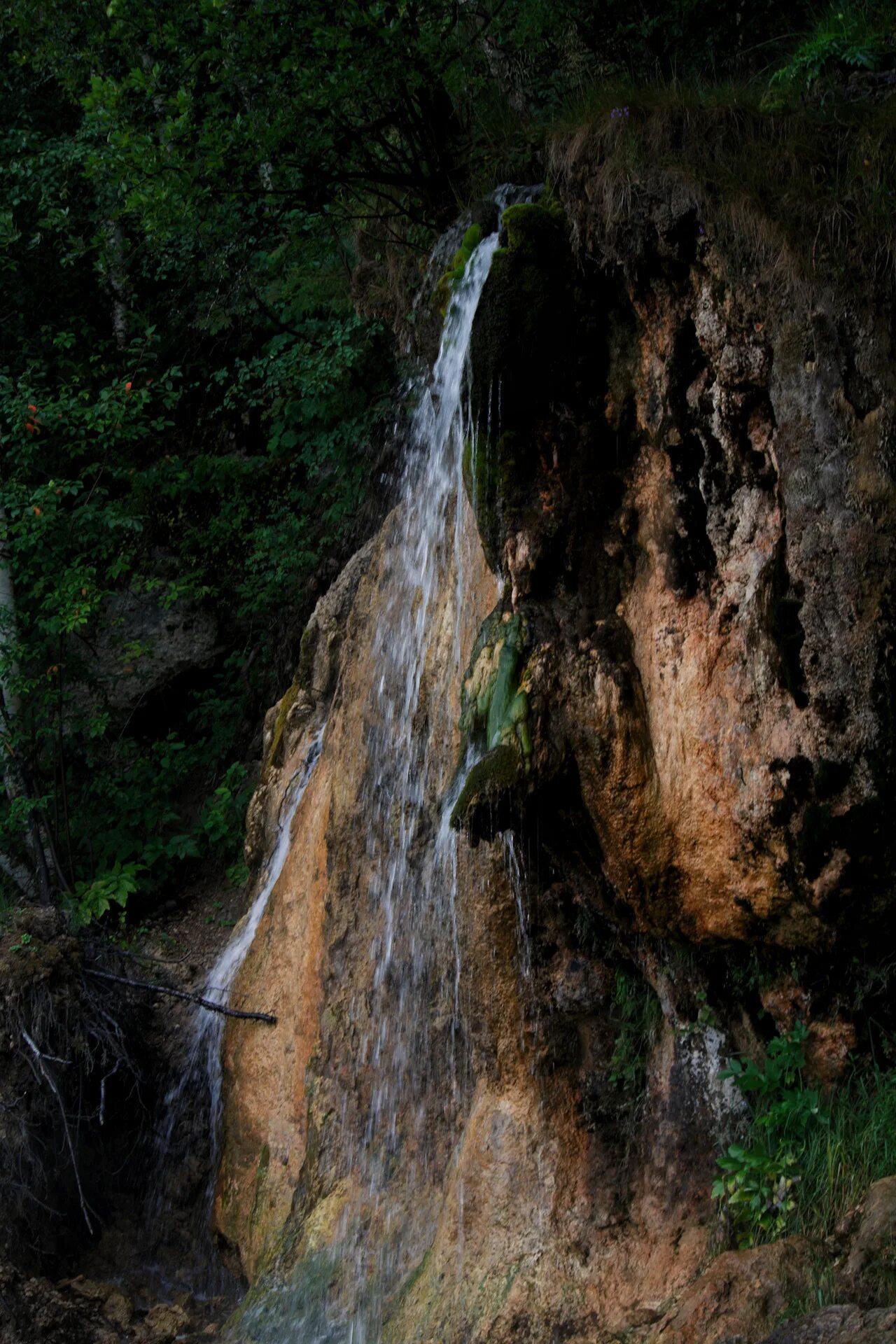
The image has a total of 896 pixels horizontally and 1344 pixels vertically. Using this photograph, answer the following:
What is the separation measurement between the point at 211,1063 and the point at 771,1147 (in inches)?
163

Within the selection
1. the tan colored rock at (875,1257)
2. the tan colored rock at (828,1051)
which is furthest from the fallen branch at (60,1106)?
the tan colored rock at (875,1257)

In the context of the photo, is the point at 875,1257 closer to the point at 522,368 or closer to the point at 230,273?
the point at 522,368

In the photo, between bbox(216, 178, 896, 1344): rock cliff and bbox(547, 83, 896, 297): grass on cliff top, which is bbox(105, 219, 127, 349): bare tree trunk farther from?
bbox(547, 83, 896, 297): grass on cliff top

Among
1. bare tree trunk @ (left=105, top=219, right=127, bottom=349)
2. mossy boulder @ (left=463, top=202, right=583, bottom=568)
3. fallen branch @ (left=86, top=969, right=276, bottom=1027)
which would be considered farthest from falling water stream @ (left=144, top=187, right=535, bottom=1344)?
bare tree trunk @ (left=105, top=219, right=127, bottom=349)

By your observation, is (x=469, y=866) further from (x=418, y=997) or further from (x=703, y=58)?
(x=703, y=58)

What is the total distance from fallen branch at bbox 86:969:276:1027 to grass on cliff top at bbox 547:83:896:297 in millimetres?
4753

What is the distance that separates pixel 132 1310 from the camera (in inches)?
243

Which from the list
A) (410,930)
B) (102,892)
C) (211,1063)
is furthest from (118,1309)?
(102,892)

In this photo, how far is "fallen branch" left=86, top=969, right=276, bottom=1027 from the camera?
7.01m

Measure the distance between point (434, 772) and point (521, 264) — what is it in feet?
8.40

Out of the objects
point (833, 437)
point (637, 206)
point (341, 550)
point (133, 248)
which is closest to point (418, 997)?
point (833, 437)

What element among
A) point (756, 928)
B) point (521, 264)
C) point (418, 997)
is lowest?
point (418, 997)

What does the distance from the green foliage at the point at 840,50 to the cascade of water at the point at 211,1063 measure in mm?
4735

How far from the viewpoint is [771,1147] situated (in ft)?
14.2
